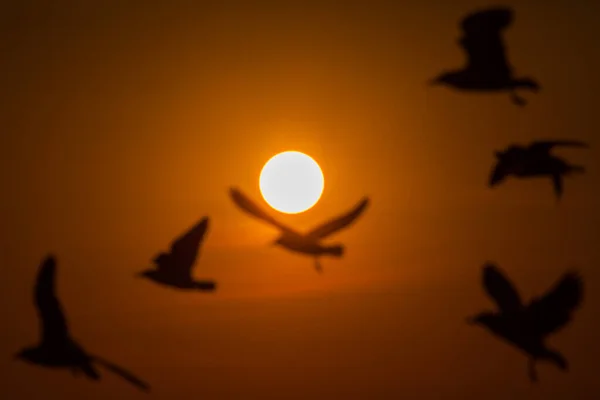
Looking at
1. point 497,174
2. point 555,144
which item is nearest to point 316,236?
point 497,174

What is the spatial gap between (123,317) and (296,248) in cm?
30

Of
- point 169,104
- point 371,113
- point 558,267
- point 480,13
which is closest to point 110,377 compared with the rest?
point 169,104

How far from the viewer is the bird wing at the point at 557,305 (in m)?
0.98

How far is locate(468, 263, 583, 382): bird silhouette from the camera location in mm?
973

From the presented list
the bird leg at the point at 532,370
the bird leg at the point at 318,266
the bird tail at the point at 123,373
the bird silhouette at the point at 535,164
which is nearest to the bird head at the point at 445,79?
the bird silhouette at the point at 535,164

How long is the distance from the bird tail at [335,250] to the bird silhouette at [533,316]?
229 mm

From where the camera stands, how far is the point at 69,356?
1004mm

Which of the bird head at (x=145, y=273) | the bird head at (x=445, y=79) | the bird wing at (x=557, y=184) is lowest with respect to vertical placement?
the bird head at (x=145, y=273)

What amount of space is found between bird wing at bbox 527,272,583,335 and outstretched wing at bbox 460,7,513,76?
356 millimetres

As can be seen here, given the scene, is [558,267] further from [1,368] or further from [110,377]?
[1,368]

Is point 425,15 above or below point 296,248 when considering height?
above

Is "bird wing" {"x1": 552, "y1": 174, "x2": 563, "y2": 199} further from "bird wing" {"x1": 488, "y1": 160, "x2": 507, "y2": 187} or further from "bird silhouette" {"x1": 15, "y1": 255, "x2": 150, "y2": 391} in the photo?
"bird silhouette" {"x1": 15, "y1": 255, "x2": 150, "y2": 391}

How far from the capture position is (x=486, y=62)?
3.46ft

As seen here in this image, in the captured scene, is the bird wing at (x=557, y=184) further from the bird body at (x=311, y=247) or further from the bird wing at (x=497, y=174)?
the bird body at (x=311, y=247)
